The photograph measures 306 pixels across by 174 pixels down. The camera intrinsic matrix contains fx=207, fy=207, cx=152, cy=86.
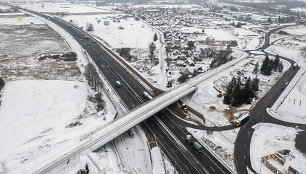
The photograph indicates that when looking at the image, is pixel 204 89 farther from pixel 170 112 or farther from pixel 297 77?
pixel 297 77

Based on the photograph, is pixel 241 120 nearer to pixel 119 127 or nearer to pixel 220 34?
pixel 119 127

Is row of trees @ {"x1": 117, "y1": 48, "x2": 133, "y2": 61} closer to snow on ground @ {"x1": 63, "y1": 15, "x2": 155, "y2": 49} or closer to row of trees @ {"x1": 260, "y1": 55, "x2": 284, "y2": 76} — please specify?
snow on ground @ {"x1": 63, "y1": 15, "x2": 155, "y2": 49}

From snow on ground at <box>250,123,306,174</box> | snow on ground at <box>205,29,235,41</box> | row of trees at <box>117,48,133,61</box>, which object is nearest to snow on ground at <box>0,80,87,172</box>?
row of trees at <box>117,48,133,61</box>

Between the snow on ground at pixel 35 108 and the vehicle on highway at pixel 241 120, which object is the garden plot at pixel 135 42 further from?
the vehicle on highway at pixel 241 120

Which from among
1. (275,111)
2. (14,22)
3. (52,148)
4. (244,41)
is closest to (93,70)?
(52,148)

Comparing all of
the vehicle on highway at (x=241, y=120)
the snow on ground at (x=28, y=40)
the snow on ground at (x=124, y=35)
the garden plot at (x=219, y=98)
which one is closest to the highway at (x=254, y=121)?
the vehicle on highway at (x=241, y=120)
